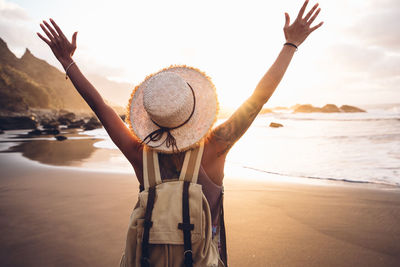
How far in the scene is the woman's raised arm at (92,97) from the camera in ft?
5.00

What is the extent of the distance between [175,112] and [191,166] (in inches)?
11.9

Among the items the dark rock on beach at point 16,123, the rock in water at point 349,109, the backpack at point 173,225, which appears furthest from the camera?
the rock in water at point 349,109

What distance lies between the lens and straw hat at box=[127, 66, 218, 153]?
1300mm

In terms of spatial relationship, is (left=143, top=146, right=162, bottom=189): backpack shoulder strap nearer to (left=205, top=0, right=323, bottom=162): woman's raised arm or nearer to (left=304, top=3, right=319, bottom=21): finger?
(left=205, top=0, right=323, bottom=162): woman's raised arm

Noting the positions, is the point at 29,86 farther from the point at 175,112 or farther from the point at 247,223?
the point at 175,112

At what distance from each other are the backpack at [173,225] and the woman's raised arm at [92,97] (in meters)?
0.32

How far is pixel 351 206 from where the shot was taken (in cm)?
429

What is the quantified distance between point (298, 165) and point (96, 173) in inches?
244

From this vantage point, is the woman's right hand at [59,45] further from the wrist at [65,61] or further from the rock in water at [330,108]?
the rock in water at [330,108]

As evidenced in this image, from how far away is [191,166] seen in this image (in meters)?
1.31

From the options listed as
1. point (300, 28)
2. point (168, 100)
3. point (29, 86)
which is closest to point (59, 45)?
point (168, 100)

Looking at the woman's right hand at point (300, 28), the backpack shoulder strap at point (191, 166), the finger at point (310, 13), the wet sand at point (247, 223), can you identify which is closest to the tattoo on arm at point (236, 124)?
the backpack shoulder strap at point (191, 166)

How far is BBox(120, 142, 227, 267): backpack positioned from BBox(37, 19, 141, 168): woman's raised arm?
320mm

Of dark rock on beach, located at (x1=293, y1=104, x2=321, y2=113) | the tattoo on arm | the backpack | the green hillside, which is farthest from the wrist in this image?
dark rock on beach, located at (x1=293, y1=104, x2=321, y2=113)
